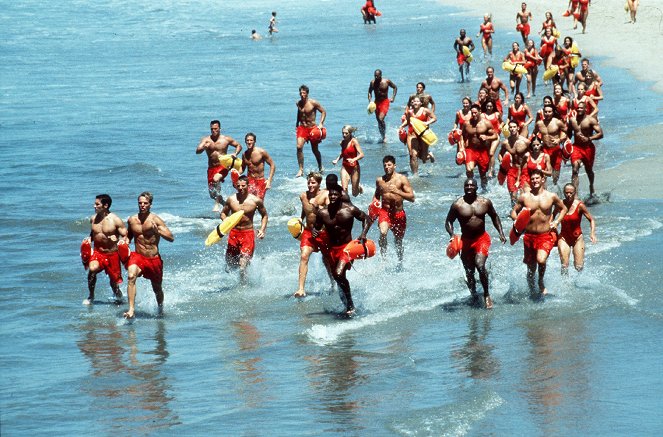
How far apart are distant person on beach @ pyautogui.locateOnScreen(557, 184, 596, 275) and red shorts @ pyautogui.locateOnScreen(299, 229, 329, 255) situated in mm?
Result: 2731

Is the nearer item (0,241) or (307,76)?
(0,241)

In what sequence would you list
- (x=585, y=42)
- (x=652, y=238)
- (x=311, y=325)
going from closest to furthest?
1. (x=311, y=325)
2. (x=652, y=238)
3. (x=585, y=42)

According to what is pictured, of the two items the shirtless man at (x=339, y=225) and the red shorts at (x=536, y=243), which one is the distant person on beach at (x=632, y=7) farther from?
the shirtless man at (x=339, y=225)

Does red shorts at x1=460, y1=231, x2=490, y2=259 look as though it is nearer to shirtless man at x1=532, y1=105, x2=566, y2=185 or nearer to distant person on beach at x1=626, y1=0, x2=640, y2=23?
shirtless man at x1=532, y1=105, x2=566, y2=185

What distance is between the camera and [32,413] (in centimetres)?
1098

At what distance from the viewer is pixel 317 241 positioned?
13.7 m

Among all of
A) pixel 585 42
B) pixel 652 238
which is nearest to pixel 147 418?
pixel 652 238

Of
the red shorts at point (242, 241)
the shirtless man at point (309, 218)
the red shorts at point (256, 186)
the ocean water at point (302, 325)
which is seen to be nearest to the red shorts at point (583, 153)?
the ocean water at point (302, 325)

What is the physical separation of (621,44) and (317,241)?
28611 mm

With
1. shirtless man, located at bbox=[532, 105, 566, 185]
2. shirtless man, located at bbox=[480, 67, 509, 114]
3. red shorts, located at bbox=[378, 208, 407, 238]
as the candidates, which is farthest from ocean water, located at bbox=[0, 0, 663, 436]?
shirtless man, located at bbox=[480, 67, 509, 114]

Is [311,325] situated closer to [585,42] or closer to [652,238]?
[652,238]

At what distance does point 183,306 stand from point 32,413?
13.0 ft

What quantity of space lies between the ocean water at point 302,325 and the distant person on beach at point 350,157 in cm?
111

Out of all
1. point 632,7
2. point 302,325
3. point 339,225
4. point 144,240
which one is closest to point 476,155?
point 339,225
